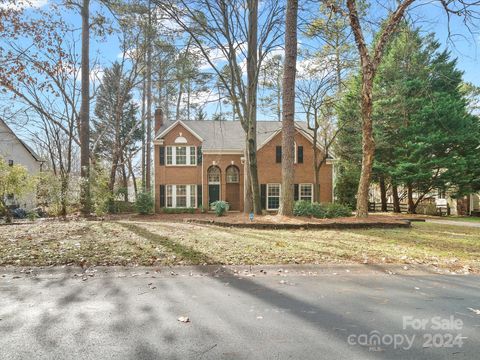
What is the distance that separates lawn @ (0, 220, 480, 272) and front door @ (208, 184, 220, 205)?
14.6 m

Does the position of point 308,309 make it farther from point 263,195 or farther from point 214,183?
point 214,183

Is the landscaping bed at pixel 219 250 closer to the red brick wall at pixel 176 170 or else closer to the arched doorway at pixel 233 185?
the red brick wall at pixel 176 170

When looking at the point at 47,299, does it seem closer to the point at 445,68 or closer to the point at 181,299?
the point at 181,299

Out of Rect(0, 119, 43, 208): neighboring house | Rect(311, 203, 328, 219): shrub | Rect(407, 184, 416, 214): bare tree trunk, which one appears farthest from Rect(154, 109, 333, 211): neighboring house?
Rect(0, 119, 43, 208): neighboring house

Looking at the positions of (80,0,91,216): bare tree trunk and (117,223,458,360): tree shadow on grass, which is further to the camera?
(80,0,91,216): bare tree trunk

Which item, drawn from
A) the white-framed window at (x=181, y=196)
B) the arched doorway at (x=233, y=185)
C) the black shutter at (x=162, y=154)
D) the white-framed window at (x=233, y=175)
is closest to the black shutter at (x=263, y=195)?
the arched doorway at (x=233, y=185)

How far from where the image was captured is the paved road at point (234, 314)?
285 centimetres

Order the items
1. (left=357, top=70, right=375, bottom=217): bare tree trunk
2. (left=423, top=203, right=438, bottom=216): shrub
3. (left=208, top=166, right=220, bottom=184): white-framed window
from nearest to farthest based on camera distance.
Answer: (left=357, top=70, right=375, bottom=217): bare tree trunk, (left=423, top=203, right=438, bottom=216): shrub, (left=208, top=166, right=220, bottom=184): white-framed window

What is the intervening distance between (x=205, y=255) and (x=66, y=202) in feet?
41.8

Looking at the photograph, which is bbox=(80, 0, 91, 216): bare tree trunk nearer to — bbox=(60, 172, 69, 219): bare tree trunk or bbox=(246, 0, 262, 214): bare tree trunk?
bbox=(60, 172, 69, 219): bare tree trunk

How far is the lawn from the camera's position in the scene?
5824 millimetres

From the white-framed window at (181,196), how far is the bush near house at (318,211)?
10.9 metres

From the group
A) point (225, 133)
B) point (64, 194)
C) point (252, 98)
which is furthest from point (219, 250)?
point (225, 133)

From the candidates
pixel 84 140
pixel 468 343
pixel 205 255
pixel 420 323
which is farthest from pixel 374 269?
pixel 84 140
